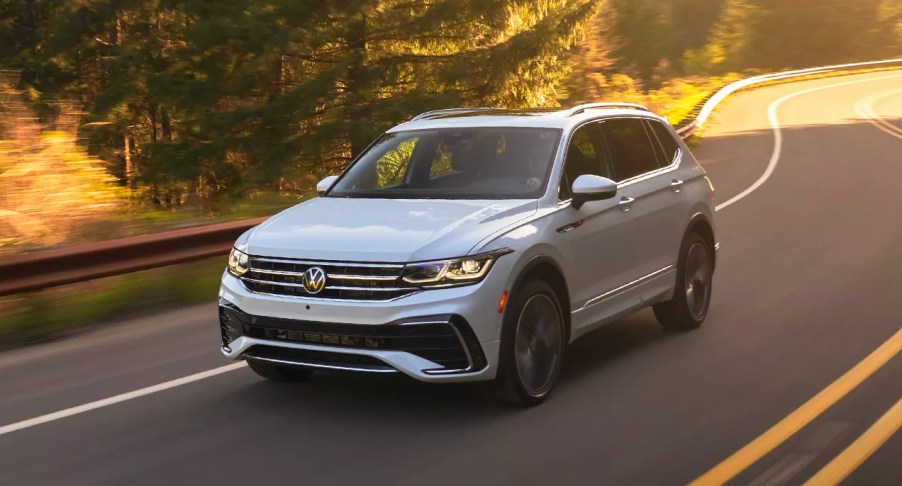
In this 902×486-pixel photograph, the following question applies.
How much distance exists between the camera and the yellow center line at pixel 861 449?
584 cm

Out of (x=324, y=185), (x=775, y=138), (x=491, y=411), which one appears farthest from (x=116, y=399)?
(x=775, y=138)

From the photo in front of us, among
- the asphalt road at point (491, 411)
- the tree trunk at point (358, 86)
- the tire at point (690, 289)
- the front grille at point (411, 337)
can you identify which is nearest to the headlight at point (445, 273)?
the front grille at point (411, 337)

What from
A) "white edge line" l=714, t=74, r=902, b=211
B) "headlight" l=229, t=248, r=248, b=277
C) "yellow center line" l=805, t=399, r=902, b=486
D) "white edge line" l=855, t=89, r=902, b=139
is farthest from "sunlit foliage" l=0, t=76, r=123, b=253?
"white edge line" l=855, t=89, r=902, b=139

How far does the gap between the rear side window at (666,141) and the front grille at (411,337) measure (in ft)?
11.0

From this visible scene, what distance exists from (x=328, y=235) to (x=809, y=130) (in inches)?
1040

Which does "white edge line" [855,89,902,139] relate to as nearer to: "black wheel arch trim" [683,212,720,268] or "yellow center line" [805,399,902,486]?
"black wheel arch trim" [683,212,720,268]

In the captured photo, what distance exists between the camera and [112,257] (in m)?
10.0

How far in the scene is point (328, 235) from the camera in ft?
22.3

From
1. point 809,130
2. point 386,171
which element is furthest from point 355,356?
point 809,130

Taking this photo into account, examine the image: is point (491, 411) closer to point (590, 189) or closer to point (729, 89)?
point (590, 189)

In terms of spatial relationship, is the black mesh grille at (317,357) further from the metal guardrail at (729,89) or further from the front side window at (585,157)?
the metal guardrail at (729,89)

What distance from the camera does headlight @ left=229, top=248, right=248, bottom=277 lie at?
6969 mm

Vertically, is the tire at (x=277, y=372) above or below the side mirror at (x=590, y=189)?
below

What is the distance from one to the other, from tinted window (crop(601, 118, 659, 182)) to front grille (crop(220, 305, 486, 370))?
2384mm
